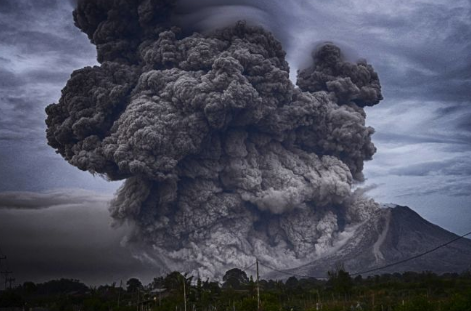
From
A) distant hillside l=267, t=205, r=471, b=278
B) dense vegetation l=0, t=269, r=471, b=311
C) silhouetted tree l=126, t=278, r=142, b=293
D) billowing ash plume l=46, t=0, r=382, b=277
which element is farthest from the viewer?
distant hillside l=267, t=205, r=471, b=278

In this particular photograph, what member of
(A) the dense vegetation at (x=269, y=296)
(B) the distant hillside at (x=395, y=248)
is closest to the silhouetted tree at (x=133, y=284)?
(A) the dense vegetation at (x=269, y=296)

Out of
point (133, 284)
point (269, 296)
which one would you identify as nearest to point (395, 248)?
point (133, 284)

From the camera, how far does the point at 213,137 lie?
81875 millimetres

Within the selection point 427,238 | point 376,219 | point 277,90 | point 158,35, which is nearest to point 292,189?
point 277,90

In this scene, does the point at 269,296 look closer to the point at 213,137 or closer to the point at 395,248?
the point at 213,137

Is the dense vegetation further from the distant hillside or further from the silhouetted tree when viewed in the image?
the distant hillside

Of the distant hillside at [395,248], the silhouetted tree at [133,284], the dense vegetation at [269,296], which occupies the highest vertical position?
the distant hillside at [395,248]

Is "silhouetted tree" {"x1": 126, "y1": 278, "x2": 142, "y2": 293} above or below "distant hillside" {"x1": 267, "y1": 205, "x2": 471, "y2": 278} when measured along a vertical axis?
below

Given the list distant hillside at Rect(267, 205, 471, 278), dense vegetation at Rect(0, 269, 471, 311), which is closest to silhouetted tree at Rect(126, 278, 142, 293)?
dense vegetation at Rect(0, 269, 471, 311)

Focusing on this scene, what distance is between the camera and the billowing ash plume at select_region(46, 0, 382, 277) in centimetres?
7575

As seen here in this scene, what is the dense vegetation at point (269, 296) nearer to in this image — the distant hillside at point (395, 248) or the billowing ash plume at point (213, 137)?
the billowing ash plume at point (213, 137)

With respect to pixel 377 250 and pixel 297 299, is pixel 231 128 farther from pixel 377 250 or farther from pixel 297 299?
pixel 377 250

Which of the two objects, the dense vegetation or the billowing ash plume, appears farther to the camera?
the billowing ash plume

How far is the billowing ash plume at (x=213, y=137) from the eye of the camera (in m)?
75.8
